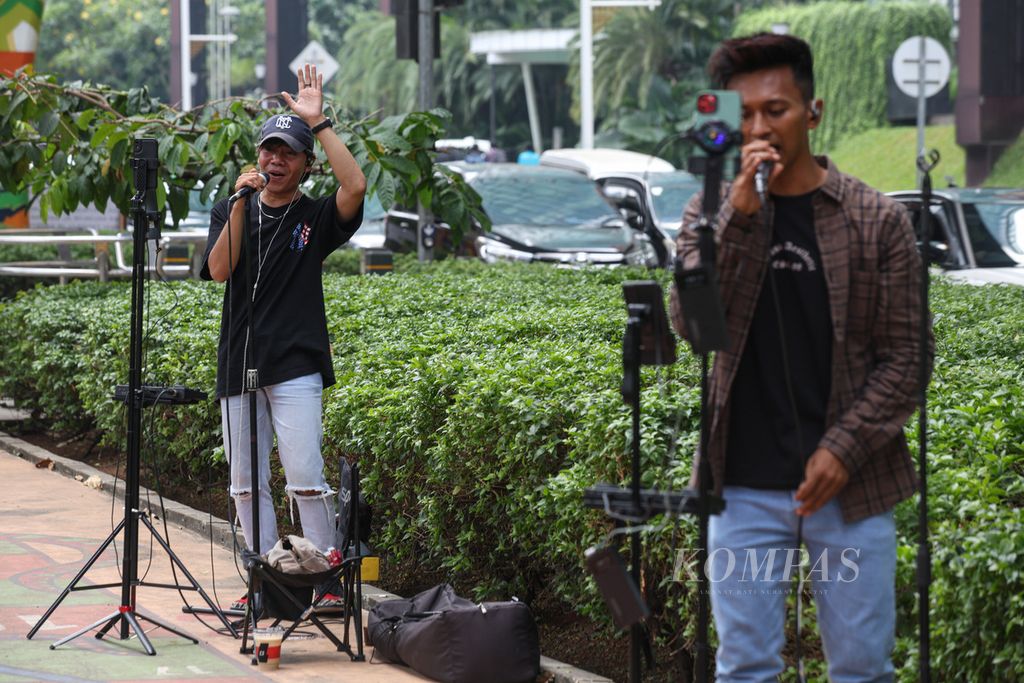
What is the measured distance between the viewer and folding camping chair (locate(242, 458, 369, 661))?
6121 mm

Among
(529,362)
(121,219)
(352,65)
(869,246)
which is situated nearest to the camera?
(869,246)

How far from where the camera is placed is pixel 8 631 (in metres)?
6.42

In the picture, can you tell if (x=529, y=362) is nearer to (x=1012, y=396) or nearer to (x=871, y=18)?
(x=1012, y=396)

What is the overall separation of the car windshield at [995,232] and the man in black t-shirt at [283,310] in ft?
29.6

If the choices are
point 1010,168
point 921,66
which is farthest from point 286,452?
point 1010,168

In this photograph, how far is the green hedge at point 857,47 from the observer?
50.5 m

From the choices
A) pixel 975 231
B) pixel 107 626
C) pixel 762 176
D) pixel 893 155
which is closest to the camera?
pixel 762 176

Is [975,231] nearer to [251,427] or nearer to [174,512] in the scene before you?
[174,512]

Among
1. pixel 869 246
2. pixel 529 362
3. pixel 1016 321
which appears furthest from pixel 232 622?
pixel 1016 321

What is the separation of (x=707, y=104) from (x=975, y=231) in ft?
37.3

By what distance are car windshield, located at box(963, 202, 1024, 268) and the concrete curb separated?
7741 millimetres

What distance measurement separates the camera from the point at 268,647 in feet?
19.6

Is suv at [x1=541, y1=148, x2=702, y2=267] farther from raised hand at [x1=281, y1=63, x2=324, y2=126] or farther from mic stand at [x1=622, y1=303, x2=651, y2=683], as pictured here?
mic stand at [x1=622, y1=303, x2=651, y2=683]

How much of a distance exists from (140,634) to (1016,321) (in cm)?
471
